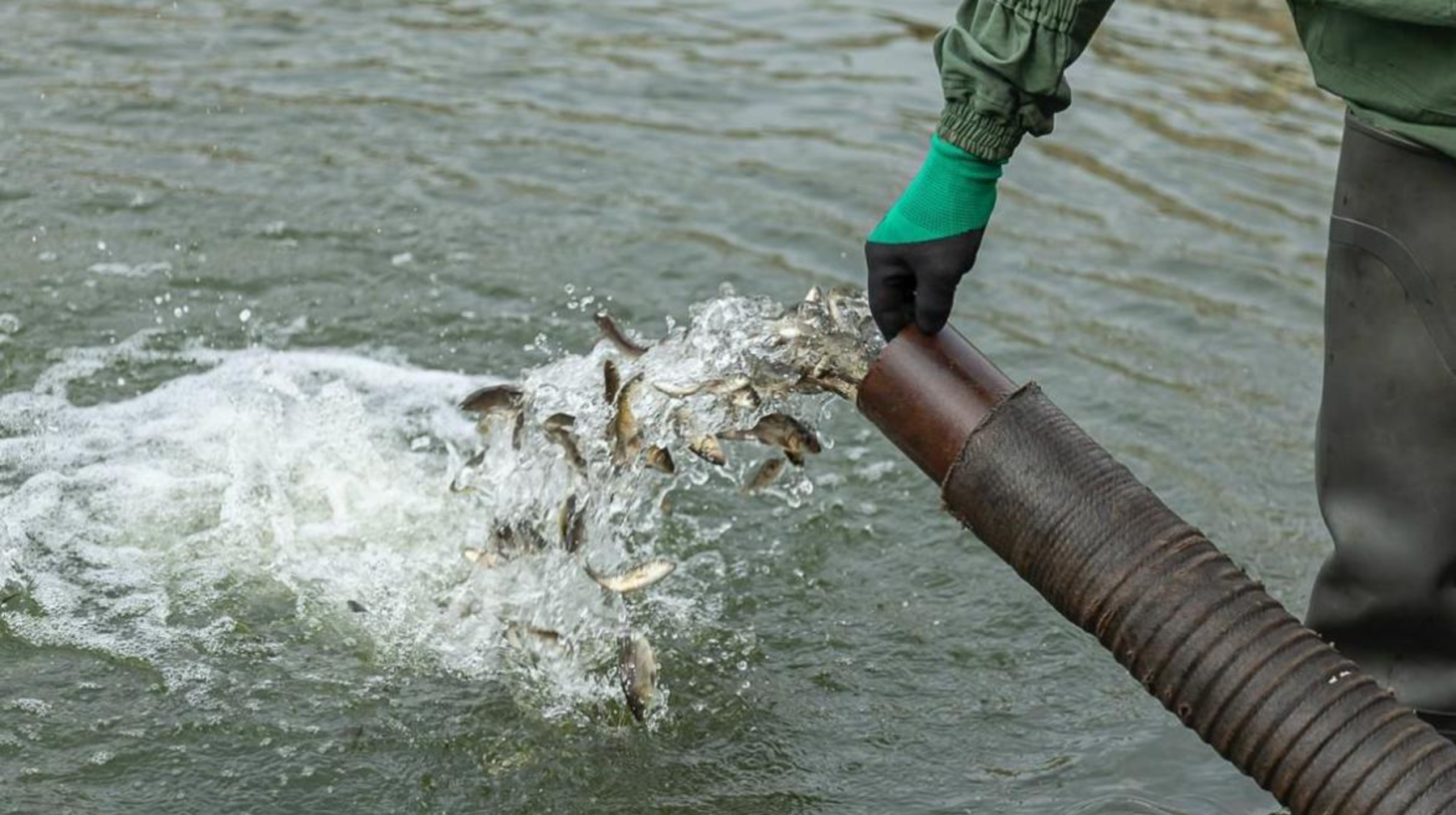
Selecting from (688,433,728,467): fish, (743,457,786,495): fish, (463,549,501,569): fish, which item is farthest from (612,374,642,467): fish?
(463,549,501,569): fish

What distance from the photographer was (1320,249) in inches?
306

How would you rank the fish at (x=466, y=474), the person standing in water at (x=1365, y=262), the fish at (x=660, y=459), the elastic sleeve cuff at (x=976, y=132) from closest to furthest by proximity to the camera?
the person standing in water at (x=1365, y=262), the elastic sleeve cuff at (x=976, y=132), the fish at (x=660, y=459), the fish at (x=466, y=474)

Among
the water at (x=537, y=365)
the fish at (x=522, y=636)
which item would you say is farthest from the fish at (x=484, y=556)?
the water at (x=537, y=365)

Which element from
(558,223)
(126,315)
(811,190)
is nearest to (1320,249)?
(811,190)

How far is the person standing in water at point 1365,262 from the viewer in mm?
3436

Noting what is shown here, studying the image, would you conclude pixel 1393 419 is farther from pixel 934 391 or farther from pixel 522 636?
pixel 522 636

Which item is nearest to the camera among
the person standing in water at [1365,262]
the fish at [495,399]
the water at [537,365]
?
the person standing in water at [1365,262]

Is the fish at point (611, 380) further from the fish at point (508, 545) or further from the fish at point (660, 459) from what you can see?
the fish at point (508, 545)

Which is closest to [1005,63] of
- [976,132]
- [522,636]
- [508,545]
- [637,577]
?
[976,132]

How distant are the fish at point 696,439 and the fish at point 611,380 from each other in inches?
6.1

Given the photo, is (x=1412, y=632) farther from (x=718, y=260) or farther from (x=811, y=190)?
(x=811, y=190)

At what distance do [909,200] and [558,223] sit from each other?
3.82 meters

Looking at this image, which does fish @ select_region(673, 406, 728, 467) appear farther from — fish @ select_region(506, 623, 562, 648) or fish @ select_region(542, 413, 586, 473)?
fish @ select_region(506, 623, 562, 648)

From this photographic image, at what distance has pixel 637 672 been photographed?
4188 mm
